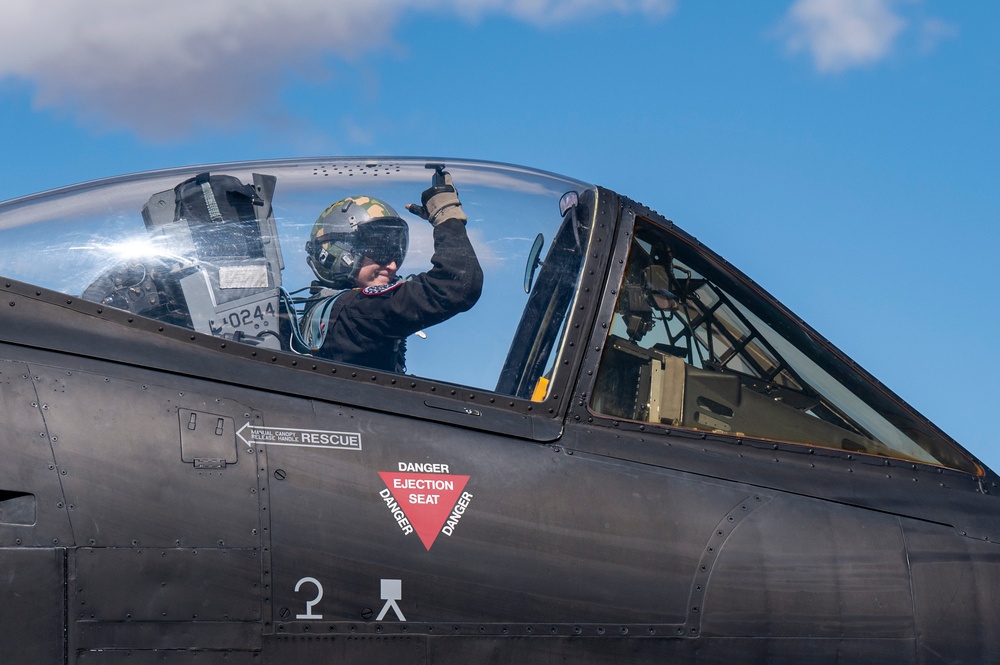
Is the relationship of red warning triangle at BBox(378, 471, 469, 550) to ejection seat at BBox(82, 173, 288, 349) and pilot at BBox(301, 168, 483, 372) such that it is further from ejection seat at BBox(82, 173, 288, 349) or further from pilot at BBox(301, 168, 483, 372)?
ejection seat at BBox(82, 173, 288, 349)

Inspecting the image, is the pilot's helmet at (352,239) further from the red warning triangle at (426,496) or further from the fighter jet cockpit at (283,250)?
the red warning triangle at (426,496)

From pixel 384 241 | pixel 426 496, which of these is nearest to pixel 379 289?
pixel 384 241

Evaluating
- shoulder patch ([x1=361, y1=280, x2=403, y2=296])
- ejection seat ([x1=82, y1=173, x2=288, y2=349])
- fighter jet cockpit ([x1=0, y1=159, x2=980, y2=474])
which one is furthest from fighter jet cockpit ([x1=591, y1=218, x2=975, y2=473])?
ejection seat ([x1=82, y1=173, x2=288, y2=349])

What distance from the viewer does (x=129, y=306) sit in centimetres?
445

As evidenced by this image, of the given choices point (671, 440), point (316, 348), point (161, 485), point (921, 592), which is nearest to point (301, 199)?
point (316, 348)

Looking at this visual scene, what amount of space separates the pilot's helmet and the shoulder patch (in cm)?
7

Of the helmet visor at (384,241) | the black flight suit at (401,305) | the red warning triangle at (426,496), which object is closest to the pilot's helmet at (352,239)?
the helmet visor at (384,241)

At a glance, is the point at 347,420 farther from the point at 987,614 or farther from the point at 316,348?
the point at 987,614

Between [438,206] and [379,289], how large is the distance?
1.83 ft

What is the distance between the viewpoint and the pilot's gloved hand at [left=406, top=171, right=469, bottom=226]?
5020 mm

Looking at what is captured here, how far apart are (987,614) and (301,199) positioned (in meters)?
3.61

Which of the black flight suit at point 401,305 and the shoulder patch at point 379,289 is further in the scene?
the shoulder patch at point 379,289

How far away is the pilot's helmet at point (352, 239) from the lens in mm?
4781

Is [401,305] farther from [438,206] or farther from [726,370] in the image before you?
[726,370]
